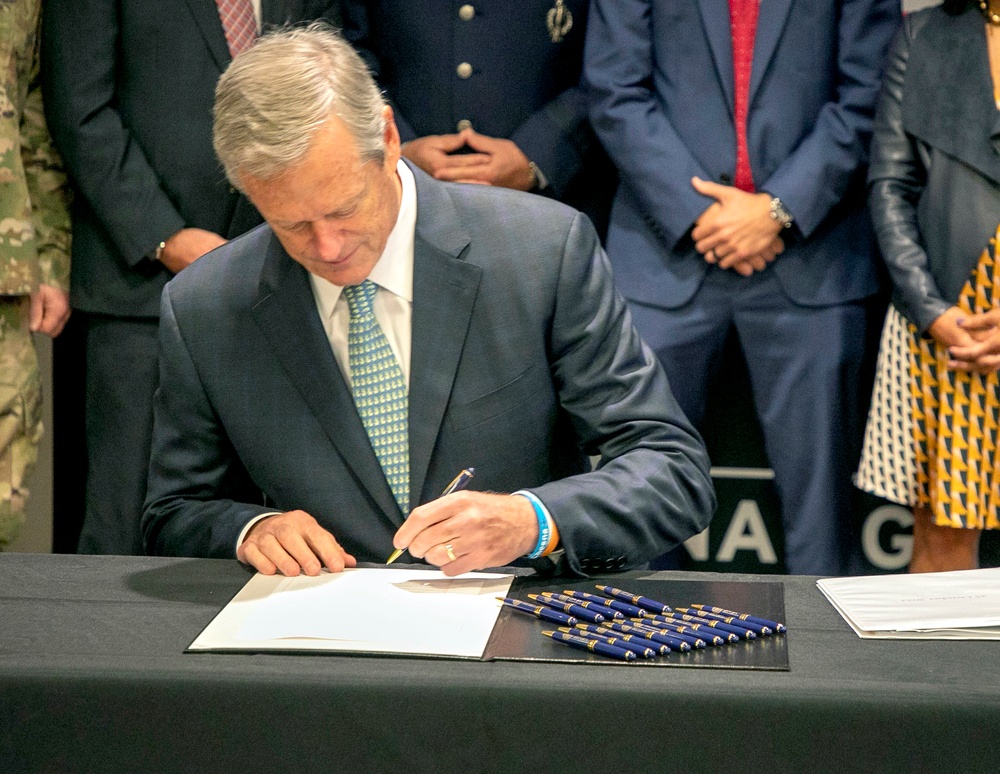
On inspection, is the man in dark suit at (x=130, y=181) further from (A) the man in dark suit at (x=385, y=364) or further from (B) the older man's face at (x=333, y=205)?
(B) the older man's face at (x=333, y=205)

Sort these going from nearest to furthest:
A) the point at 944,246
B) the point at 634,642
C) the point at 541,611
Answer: the point at 634,642
the point at 541,611
the point at 944,246

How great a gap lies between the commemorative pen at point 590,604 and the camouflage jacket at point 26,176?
Answer: 166cm

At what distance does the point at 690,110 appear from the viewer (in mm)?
3176

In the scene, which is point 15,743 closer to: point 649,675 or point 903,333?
point 649,675

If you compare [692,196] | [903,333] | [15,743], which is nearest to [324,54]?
[15,743]

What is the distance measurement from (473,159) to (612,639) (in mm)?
1829

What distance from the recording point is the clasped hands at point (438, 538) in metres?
1.79

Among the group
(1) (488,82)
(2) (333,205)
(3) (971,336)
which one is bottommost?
(3) (971,336)

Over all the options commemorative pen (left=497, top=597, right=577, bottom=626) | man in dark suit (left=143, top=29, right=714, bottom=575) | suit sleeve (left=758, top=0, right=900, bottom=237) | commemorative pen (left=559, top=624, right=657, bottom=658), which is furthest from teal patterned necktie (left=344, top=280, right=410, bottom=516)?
suit sleeve (left=758, top=0, right=900, bottom=237)

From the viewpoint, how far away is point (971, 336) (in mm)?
2975

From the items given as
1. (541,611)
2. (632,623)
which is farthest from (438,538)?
(632,623)

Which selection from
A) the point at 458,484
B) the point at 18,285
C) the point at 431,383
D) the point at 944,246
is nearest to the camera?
the point at 458,484

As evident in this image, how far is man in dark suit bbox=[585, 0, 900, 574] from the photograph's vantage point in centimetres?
313

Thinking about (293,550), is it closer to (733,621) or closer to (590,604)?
(590,604)
